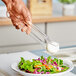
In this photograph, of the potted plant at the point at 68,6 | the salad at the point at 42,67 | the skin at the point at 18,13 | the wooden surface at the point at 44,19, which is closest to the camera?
the salad at the point at 42,67

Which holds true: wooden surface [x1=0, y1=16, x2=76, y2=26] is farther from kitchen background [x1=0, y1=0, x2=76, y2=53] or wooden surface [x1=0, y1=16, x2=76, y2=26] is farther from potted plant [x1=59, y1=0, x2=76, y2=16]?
potted plant [x1=59, y1=0, x2=76, y2=16]

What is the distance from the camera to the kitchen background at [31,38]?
8.54 feet

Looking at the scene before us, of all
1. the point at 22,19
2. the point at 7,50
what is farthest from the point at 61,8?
the point at 22,19

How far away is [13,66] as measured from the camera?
1229 millimetres

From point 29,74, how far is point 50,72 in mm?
98

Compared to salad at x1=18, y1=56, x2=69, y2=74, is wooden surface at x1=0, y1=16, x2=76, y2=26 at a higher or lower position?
lower

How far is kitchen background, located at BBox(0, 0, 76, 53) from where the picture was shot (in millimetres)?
2604

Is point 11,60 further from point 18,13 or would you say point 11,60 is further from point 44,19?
point 44,19

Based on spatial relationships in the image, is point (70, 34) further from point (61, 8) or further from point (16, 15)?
point (16, 15)

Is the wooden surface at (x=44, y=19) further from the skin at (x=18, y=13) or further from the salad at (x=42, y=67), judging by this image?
→ the salad at (x=42, y=67)

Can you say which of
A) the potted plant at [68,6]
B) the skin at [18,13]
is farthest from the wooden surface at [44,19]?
the skin at [18,13]

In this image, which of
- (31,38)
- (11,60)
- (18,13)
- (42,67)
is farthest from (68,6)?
(42,67)

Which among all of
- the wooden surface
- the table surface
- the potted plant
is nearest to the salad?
the table surface

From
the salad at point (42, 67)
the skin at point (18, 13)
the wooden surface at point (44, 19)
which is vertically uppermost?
the skin at point (18, 13)
